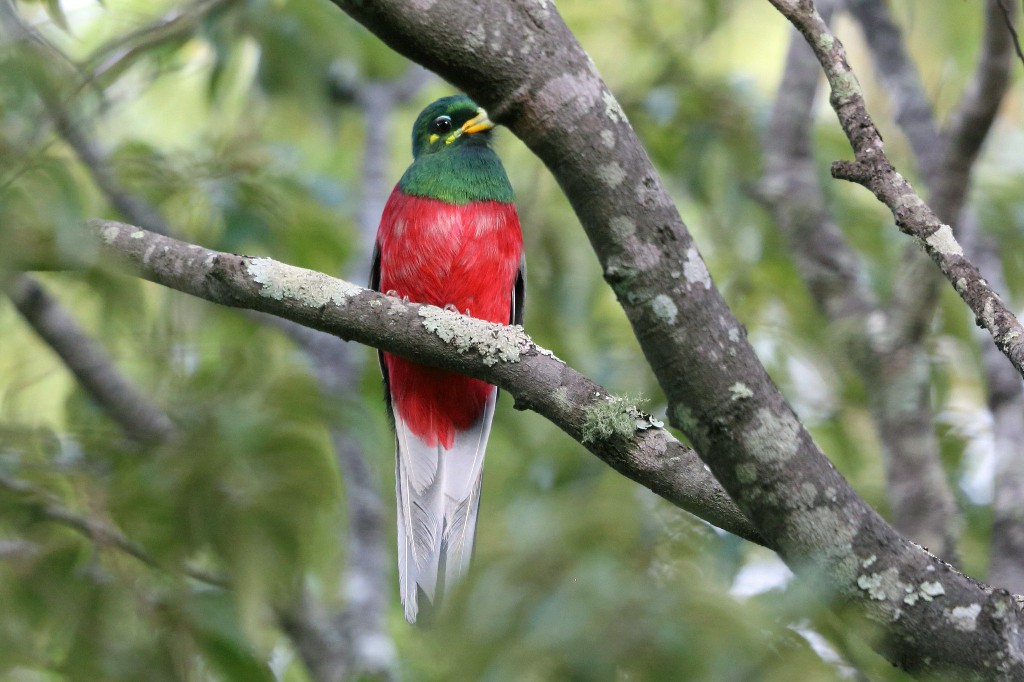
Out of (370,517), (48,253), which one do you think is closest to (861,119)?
(48,253)

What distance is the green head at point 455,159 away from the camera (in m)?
4.28

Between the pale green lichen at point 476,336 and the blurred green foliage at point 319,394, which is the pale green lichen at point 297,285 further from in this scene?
the blurred green foliage at point 319,394

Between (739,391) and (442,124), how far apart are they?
2.70 m

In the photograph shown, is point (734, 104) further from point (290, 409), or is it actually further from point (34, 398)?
point (34, 398)

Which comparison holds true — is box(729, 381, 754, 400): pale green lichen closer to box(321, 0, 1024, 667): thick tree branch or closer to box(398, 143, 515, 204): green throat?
box(321, 0, 1024, 667): thick tree branch

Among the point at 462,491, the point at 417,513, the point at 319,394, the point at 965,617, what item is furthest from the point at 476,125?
the point at 965,617

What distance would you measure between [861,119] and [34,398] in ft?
12.7

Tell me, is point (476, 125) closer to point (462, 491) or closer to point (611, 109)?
point (462, 491)

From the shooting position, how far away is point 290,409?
3762mm

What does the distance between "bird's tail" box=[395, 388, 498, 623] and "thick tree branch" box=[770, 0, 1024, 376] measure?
70.3 inches

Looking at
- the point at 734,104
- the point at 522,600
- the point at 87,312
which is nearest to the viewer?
the point at 522,600

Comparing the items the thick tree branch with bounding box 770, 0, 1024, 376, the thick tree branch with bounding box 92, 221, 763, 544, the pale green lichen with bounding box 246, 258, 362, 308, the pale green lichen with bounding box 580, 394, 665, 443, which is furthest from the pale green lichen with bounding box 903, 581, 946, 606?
Answer: the pale green lichen with bounding box 246, 258, 362, 308

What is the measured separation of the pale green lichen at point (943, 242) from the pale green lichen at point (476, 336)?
36.9 inches

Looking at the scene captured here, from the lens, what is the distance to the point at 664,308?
246 centimetres
